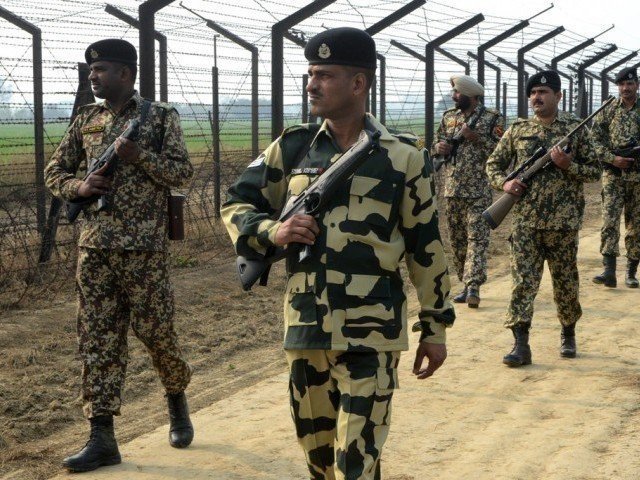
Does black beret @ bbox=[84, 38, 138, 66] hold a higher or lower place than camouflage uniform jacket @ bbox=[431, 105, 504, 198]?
higher

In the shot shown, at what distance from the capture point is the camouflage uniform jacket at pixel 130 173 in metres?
5.10

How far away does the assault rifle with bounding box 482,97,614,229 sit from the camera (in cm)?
700

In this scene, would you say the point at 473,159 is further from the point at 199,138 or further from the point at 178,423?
the point at 199,138

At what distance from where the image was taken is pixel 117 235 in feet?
16.7

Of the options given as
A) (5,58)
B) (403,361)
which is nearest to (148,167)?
(403,361)

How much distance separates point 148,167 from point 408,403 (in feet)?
7.15

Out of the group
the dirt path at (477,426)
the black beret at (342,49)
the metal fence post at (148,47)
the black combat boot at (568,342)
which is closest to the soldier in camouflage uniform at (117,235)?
the dirt path at (477,426)

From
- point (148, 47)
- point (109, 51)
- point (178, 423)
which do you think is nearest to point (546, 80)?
point (109, 51)

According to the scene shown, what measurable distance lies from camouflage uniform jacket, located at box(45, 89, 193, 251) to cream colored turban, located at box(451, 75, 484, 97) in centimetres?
443

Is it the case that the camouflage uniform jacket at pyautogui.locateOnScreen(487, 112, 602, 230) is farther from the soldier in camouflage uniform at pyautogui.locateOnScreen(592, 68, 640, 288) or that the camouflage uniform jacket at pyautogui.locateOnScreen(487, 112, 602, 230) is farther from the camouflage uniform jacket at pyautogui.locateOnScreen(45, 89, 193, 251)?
the soldier in camouflage uniform at pyautogui.locateOnScreen(592, 68, 640, 288)

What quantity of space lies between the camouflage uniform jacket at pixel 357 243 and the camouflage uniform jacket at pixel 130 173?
1386 mm

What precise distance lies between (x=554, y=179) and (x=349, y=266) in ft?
12.7

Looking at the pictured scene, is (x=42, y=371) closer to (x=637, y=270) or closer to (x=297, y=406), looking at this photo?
(x=297, y=406)

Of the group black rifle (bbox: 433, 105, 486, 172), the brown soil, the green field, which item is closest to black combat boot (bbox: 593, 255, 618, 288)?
the brown soil
